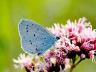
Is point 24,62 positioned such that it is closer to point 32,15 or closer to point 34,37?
point 34,37

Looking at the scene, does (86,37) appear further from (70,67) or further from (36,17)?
(36,17)

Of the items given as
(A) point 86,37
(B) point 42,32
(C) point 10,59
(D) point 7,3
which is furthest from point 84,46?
(D) point 7,3

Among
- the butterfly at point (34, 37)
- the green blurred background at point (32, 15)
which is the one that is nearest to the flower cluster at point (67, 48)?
the butterfly at point (34, 37)

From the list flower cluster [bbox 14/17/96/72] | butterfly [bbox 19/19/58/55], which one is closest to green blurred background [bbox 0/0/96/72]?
flower cluster [bbox 14/17/96/72]

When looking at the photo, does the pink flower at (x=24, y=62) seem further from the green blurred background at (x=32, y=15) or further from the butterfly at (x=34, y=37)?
the green blurred background at (x=32, y=15)

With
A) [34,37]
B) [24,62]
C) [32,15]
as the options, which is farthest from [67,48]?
[32,15]
